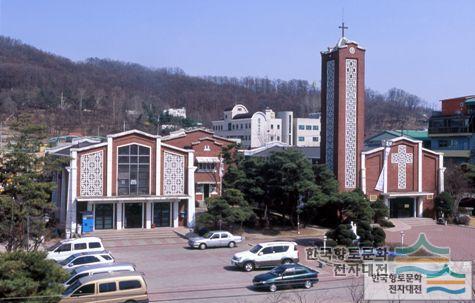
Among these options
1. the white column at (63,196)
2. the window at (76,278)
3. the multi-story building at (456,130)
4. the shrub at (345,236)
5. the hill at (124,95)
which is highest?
the hill at (124,95)

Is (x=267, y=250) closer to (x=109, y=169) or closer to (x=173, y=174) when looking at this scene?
(x=173, y=174)

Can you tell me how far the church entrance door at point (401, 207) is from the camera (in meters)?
39.1

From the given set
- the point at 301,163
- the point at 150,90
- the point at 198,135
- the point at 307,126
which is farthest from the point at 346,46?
the point at 150,90

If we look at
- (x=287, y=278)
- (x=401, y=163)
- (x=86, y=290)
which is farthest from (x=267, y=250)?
(x=401, y=163)

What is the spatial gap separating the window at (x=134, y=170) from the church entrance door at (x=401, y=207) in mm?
17700

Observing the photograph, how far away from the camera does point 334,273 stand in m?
22.6

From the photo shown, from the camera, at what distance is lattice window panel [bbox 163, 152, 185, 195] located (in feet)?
112

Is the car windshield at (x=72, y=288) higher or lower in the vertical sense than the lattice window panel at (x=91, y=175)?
lower

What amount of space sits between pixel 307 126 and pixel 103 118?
36168mm

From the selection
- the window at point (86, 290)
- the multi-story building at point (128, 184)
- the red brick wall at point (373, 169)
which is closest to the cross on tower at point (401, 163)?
the red brick wall at point (373, 169)

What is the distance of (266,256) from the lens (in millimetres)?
23562

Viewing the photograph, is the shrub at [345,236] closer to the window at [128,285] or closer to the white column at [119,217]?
the window at [128,285]

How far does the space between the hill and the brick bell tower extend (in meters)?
51.6

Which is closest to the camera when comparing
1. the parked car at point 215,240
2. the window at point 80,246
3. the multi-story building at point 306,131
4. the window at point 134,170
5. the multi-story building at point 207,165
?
the window at point 80,246
